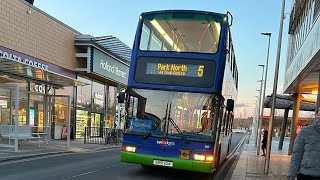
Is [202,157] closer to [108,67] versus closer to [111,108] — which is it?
[108,67]

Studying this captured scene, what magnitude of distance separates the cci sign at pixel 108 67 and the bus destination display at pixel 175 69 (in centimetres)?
1567

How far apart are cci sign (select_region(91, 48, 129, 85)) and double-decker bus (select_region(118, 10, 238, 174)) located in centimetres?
1555

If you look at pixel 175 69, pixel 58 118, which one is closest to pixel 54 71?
pixel 58 118

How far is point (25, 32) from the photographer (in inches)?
781

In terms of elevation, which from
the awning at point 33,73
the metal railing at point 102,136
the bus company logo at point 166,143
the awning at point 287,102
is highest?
the awning at point 33,73

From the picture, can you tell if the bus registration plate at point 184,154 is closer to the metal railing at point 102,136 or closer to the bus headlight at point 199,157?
the bus headlight at point 199,157

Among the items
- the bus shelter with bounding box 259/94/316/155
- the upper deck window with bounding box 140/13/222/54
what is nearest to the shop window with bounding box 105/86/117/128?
the bus shelter with bounding box 259/94/316/155

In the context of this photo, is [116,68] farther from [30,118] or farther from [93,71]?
[30,118]

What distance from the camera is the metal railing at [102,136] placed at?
2388 cm

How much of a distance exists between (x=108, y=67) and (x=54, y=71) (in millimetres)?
6517

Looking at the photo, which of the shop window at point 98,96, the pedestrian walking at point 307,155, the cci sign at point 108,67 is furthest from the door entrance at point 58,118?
the pedestrian walking at point 307,155

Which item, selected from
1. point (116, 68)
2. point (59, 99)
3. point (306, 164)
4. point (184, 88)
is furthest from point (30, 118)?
point (306, 164)

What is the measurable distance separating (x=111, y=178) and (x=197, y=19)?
5047 mm

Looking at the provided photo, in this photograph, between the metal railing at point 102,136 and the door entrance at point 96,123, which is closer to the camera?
the metal railing at point 102,136
